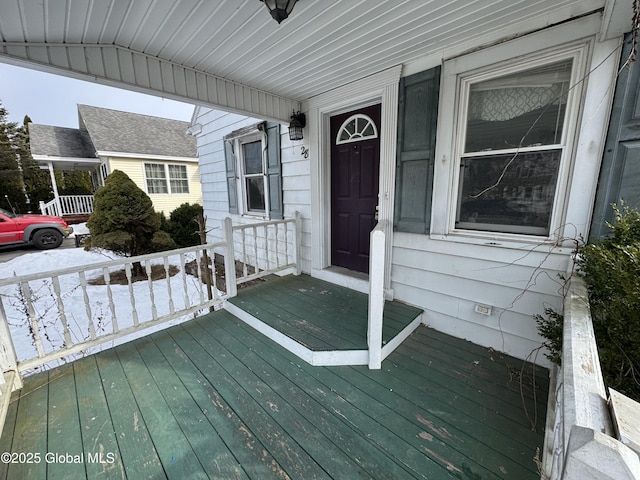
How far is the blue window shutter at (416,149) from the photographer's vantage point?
2.24 m

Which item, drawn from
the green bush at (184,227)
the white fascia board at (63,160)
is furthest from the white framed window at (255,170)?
the white fascia board at (63,160)

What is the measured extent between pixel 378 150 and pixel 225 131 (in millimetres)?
3188

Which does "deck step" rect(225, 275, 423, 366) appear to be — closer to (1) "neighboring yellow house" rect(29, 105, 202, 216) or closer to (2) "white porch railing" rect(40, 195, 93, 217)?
(1) "neighboring yellow house" rect(29, 105, 202, 216)

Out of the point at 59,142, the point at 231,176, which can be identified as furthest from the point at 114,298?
the point at 59,142

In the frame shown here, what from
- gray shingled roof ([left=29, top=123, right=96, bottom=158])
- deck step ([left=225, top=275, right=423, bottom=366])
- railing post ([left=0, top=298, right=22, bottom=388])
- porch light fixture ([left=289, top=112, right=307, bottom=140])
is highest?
gray shingled roof ([left=29, top=123, right=96, bottom=158])

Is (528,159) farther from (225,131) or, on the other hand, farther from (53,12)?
(225,131)

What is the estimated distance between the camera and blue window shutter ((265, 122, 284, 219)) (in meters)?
3.68

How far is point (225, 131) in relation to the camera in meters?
4.71

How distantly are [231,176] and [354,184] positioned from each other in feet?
8.68

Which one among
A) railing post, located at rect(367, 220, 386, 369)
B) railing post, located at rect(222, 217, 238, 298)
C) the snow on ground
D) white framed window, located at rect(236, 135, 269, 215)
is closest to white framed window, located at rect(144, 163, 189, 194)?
the snow on ground

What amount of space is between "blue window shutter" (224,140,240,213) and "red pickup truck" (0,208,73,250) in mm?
6651

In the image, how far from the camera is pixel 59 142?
34.6ft

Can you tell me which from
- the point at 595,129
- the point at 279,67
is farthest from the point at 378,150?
the point at 595,129

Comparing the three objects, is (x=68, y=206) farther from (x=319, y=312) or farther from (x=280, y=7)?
(x=280, y=7)
